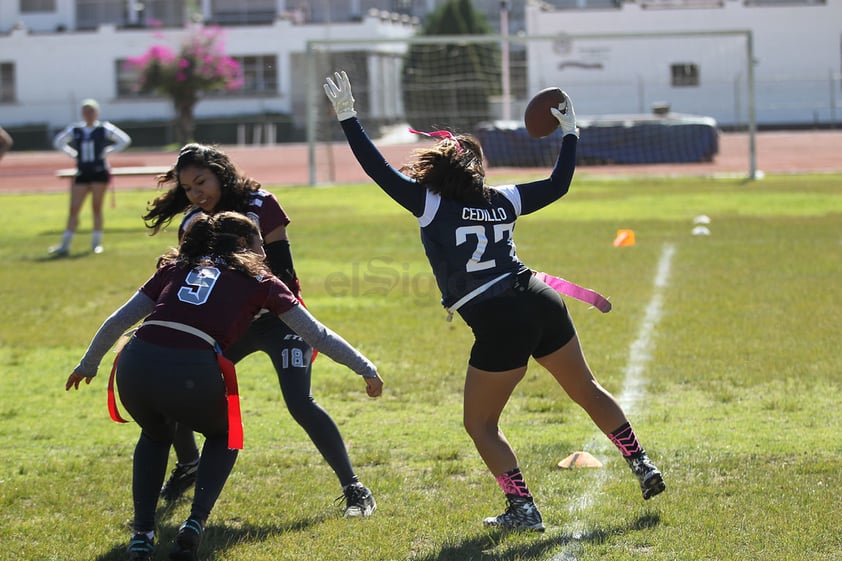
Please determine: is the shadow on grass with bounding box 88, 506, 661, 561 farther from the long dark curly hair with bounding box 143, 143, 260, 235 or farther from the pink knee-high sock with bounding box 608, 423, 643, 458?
the long dark curly hair with bounding box 143, 143, 260, 235

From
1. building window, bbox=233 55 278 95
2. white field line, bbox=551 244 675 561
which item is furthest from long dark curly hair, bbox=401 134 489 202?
building window, bbox=233 55 278 95

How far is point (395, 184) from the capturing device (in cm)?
489

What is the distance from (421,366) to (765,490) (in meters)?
3.63

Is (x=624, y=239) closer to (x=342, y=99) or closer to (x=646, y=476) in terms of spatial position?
(x=646, y=476)

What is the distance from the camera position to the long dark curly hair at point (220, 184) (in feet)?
17.4

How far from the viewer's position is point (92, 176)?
639 inches

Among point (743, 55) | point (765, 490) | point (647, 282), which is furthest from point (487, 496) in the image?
point (743, 55)

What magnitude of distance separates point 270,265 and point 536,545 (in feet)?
6.16

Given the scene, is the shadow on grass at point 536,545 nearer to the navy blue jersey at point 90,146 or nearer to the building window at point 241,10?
the navy blue jersey at point 90,146

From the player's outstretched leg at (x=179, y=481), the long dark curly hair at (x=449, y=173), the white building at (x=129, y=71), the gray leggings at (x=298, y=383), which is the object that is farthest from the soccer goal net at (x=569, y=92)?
the long dark curly hair at (x=449, y=173)

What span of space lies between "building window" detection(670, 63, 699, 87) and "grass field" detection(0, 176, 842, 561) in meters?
26.0

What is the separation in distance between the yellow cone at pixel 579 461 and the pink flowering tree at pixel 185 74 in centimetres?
3750

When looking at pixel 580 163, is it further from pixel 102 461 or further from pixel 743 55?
pixel 102 461

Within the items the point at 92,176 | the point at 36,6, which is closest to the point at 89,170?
the point at 92,176
